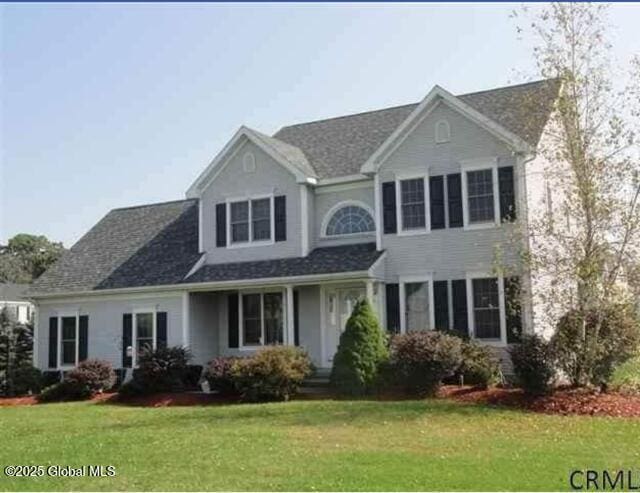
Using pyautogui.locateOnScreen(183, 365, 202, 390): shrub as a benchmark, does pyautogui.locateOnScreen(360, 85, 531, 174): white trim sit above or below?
above

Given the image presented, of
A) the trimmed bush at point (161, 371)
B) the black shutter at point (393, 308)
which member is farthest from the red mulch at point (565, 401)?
the trimmed bush at point (161, 371)

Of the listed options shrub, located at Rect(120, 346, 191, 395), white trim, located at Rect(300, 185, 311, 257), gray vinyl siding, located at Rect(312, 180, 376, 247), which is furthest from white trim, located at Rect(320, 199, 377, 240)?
shrub, located at Rect(120, 346, 191, 395)

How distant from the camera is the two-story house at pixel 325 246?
64.4ft

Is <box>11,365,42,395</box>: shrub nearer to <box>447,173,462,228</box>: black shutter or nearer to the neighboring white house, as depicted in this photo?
<box>447,173,462,228</box>: black shutter

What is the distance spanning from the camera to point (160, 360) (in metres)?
21.4

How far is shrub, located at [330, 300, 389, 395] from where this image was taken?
18156 millimetres

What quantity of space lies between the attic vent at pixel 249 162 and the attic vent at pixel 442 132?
248 inches

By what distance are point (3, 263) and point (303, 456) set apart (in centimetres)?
7246

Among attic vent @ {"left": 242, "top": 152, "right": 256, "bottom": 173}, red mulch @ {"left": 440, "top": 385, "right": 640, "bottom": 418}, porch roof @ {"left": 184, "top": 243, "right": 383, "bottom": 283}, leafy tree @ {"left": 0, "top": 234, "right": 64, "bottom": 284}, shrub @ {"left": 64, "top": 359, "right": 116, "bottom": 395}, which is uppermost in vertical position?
leafy tree @ {"left": 0, "top": 234, "right": 64, "bottom": 284}

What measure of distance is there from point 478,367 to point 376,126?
10.2 m

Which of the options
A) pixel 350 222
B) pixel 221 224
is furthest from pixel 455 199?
pixel 221 224

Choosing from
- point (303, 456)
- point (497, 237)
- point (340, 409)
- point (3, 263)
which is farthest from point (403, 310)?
point (3, 263)

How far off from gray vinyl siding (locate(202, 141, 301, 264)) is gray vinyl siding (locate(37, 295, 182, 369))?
2209 mm

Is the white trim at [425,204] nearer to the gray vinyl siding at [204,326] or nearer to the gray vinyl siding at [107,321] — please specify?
the gray vinyl siding at [204,326]
